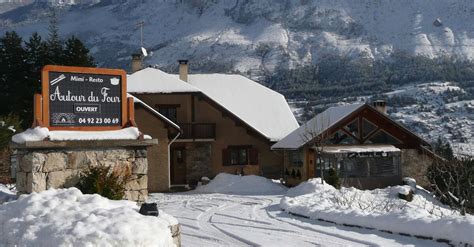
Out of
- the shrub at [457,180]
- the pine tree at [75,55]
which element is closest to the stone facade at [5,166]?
the shrub at [457,180]

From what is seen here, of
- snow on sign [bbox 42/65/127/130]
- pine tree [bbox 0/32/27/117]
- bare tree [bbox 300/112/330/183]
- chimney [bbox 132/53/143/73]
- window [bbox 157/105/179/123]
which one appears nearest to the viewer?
snow on sign [bbox 42/65/127/130]

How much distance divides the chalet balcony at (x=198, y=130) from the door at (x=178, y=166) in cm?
89

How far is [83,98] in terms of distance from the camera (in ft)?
39.2

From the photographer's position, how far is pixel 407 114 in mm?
122500

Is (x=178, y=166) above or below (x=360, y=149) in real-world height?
below

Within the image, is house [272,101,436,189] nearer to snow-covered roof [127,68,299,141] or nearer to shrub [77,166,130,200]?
snow-covered roof [127,68,299,141]

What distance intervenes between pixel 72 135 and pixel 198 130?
21.8m

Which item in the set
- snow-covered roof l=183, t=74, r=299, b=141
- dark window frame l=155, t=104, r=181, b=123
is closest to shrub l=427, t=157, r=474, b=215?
snow-covered roof l=183, t=74, r=299, b=141

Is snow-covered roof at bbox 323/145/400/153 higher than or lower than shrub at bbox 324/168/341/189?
higher

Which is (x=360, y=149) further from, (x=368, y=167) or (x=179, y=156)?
(x=179, y=156)

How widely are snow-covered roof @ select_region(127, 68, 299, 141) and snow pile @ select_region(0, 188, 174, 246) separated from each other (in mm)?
22726

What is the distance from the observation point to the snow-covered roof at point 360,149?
2948 centimetres

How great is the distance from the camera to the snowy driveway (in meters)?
11.4

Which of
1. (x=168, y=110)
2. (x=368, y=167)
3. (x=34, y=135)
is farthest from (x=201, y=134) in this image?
(x=34, y=135)
